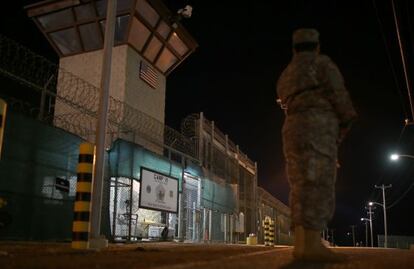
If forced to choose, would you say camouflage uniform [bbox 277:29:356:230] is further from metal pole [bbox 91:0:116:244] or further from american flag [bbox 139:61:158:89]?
american flag [bbox 139:61:158:89]

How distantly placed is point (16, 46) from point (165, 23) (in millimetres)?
9613

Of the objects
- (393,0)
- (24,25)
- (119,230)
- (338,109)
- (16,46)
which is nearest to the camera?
(338,109)

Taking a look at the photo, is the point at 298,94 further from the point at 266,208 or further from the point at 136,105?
the point at 266,208

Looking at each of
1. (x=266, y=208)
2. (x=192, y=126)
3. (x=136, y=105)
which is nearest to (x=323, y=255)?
(x=136, y=105)

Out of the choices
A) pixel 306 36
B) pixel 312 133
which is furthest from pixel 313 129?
pixel 306 36

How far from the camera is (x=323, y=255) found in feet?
11.1

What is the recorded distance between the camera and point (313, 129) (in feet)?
11.9

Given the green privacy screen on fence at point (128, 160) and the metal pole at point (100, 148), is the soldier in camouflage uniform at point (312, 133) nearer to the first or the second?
the metal pole at point (100, 148)

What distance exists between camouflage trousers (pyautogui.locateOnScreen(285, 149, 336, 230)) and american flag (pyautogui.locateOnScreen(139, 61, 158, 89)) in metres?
16.1

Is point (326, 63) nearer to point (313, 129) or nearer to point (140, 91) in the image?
point (313, 129)

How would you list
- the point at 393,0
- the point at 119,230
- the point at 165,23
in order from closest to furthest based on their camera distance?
the point at 393,0 < the point at 119,230 < the point at 165,23

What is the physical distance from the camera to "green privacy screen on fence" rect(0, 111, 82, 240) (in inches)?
358

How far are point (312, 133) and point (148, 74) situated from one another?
16550 millimetres

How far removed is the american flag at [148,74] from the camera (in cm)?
1922
